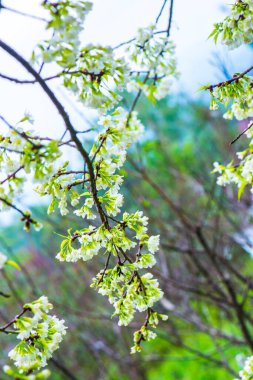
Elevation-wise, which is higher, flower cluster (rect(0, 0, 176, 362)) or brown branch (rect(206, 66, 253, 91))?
brown branch (rect(206, 66, 253, 91))

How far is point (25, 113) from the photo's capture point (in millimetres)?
1472

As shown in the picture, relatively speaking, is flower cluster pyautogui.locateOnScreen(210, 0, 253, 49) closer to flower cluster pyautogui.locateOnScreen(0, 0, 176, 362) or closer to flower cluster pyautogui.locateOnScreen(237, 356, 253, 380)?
flower cluster pyautogui.locateOnScreen(0, 0, 176, 362)

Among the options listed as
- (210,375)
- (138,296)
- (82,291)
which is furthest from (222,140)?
(138,296)

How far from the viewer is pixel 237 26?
1.66 meters

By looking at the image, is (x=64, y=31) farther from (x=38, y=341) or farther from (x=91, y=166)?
(x=38, y=341)

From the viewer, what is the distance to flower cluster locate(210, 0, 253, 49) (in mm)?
1640

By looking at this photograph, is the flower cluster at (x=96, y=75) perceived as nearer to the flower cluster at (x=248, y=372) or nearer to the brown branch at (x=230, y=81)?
the brown branch at (x=230, y=81)

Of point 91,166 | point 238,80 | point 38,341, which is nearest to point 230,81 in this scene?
point 238,80

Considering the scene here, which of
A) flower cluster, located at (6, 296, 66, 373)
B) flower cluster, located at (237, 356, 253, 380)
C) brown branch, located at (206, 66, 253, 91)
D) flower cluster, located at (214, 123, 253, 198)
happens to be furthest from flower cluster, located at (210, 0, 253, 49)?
flower cluster, located at (237, 356, 253, 380)

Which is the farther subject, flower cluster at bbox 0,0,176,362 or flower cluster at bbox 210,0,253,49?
flower cluster at bbox 210,0,253,49

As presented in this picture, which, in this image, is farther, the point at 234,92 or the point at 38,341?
the point at 234,92

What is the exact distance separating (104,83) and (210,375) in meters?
6.98

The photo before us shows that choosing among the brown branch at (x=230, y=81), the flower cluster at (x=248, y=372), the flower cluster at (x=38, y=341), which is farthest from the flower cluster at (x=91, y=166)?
the flower cluster at (x=248, y=372)

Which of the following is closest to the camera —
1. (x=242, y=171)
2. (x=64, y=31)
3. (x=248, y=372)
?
(x=64, y=31)
